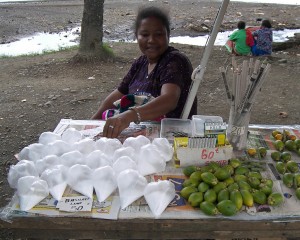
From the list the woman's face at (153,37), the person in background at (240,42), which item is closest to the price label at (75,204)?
the woman's face at (153,37)

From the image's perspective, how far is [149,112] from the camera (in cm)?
225

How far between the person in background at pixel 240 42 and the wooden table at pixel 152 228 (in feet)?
18.9

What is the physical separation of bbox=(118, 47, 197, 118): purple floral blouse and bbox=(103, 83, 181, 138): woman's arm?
0.09 m

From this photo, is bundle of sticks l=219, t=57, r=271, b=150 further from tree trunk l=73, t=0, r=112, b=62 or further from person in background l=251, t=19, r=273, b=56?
person in background l=251, t=19, r=273, b=56

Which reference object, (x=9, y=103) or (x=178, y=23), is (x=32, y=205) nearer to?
(x=9, y=103)

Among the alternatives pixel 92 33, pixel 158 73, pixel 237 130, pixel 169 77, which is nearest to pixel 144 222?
pixel 237 130

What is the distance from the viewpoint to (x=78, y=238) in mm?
1520

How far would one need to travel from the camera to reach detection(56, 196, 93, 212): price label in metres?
1.49

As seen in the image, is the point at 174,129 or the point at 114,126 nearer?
the point at 114,126

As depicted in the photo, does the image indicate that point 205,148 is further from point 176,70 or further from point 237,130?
point 176,70

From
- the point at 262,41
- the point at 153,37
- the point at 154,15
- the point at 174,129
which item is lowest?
the point at 174,129

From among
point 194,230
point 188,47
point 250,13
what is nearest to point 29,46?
point 188,47

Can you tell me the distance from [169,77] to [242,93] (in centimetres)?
71

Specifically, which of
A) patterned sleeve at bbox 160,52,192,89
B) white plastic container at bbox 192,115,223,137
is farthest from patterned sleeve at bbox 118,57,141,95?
white plastic container at bbox 192,115,223,137
